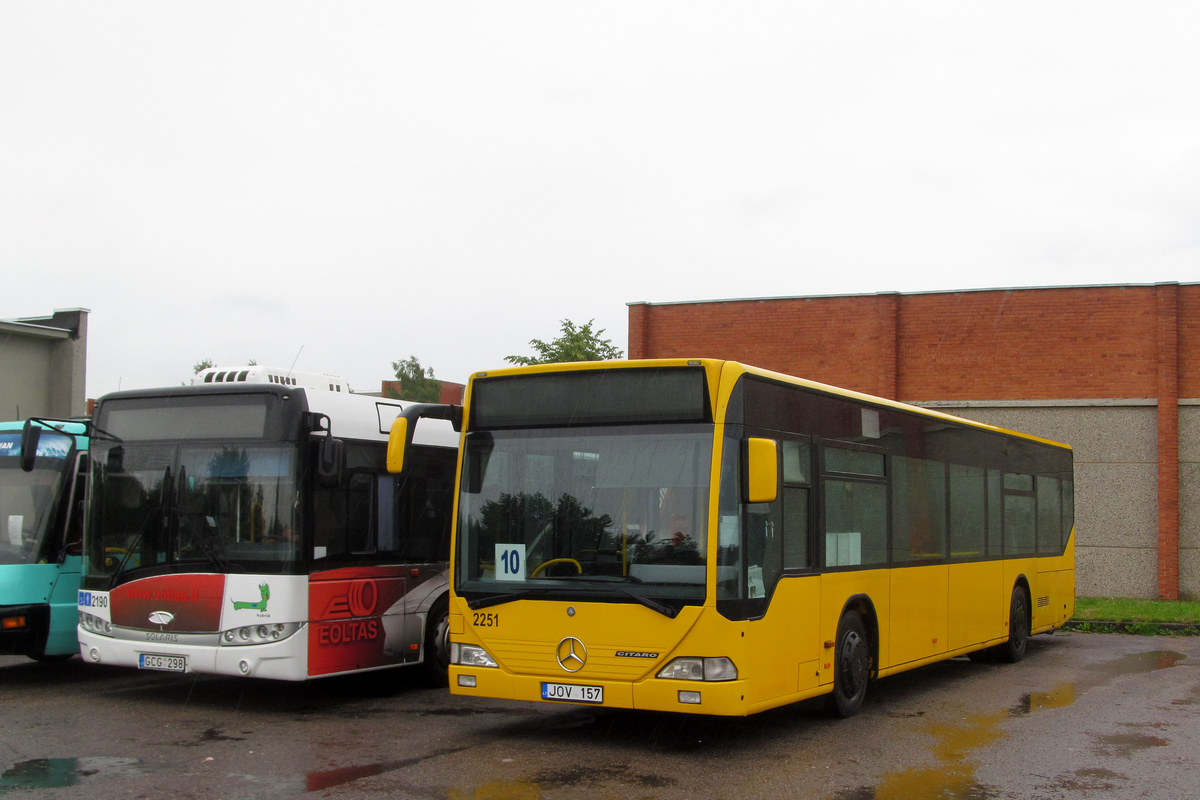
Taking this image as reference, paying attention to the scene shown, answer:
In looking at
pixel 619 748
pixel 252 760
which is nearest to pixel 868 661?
pixel 619 748

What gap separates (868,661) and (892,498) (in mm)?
1491

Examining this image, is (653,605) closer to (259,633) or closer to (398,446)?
(398,446)

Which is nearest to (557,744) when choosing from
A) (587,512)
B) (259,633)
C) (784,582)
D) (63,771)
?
(587,512)

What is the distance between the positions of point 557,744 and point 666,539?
181 cm

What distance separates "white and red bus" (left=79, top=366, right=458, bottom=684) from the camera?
9.38 m

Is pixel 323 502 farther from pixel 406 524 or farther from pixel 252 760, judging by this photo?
pixel 252 760

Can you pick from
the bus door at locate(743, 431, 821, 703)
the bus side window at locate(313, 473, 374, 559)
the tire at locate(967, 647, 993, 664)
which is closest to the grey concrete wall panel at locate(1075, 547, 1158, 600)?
the tire at locate(967, 647, 993, 664)

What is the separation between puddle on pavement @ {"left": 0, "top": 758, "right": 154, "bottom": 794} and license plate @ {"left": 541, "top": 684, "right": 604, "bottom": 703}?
8.57ft

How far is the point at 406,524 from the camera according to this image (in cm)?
1083

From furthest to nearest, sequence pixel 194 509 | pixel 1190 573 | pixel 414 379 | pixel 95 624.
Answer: pixel 414 379, pixel 1190 573, pixel 95 624, pixel 194 509

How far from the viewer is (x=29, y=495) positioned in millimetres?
11086

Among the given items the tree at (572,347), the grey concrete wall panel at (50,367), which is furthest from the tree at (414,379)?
the grey concrete wall panel at (50,367)

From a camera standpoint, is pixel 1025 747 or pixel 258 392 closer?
pixel 1025 747

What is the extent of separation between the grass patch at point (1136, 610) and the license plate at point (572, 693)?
12.6 m
